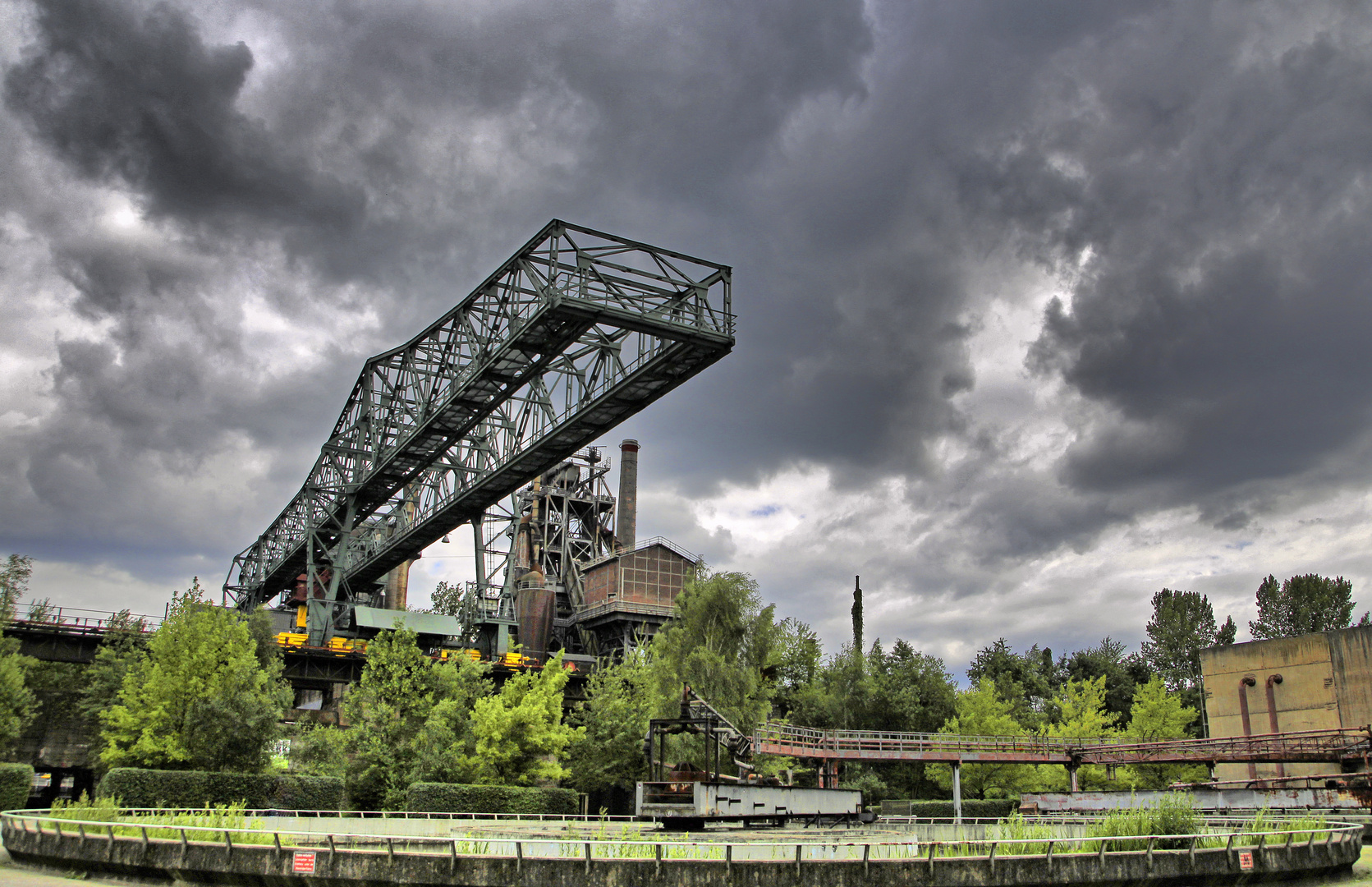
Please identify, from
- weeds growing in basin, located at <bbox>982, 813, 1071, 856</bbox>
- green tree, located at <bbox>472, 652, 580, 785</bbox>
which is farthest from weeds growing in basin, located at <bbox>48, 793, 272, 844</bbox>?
green tree, located at <bbox>472, 652, 580, 785</bbox>

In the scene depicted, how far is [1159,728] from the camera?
170 ft

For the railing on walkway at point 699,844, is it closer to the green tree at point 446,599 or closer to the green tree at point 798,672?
the green tree at point 798,672

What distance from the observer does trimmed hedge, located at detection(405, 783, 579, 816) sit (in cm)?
3092

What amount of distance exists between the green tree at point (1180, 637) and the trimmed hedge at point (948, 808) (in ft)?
Result: 159

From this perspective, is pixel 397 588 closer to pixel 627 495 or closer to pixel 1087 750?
pixel 627 495

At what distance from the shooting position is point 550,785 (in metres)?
37.1

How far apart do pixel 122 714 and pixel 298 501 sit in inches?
1948

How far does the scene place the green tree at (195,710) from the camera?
1158 inches

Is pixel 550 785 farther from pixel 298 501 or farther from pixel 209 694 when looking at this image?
pixel 298 501

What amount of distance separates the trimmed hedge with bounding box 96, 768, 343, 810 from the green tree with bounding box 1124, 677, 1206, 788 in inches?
1553

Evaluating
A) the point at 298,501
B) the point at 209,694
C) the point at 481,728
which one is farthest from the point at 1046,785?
the point at 298,501

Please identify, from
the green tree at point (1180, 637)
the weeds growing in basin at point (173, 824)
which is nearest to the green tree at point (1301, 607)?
the green tree at point (1180, 637)

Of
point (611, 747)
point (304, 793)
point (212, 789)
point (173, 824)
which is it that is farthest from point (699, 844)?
Result: point (611, 747)

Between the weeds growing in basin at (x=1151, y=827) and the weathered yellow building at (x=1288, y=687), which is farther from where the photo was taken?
the weathered yellow building at (x=1288, y=687)
